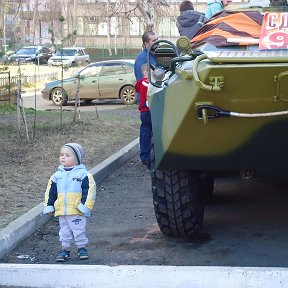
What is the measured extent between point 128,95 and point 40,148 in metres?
12.2

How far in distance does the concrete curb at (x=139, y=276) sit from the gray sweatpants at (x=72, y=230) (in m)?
0.41

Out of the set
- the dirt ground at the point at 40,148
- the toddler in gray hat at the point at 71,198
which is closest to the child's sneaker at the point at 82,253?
the toddler in gray hat at the point at 71,198

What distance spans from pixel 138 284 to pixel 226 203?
2.81m

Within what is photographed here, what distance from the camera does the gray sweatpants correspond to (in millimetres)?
5453

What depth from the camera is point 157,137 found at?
17.6 feet

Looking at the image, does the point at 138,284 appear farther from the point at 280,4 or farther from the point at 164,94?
the point at 280,4

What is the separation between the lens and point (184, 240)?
610 cm

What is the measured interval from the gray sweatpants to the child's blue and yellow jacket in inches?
2.8

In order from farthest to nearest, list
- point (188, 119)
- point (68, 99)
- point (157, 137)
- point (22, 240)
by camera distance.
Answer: point (68, 99) → point (22, 240) → point (157, 137) → point (188, 119)

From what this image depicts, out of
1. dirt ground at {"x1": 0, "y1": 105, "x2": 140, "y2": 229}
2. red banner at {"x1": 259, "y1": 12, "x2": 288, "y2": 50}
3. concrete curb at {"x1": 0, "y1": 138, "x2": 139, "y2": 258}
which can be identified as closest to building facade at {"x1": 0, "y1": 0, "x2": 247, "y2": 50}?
dirt ground at {"x1": 0, "y1": 105, "x2": 140, "y2": 229}

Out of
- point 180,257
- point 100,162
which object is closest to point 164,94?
point 180,257

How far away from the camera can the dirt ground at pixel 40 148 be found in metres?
7.25

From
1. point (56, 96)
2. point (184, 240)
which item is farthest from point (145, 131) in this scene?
point (56, 96)

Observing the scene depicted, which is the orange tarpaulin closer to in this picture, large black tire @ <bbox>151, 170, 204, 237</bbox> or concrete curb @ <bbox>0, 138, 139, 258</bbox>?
large black tire @ <bbox>151, 170, 204, 237</bbox>
